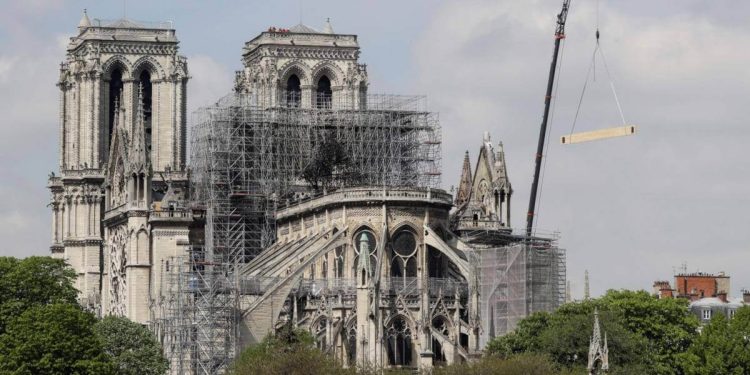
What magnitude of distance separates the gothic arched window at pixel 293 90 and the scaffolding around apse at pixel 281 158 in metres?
4.28

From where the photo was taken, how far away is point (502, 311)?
126312mm

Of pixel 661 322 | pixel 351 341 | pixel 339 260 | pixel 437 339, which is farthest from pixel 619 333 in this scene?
pixel 339 260

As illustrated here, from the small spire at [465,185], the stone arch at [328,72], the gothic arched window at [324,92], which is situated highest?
the stone arch at [328,72]

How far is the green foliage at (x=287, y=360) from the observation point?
10194 cm

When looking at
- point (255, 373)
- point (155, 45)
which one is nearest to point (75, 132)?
point (155, 45)

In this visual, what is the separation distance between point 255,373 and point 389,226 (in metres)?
27.8

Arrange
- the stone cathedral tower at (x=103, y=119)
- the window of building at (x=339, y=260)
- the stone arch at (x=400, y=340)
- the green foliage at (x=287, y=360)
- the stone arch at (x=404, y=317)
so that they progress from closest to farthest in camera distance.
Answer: the green foliage at (x=287, y=360), the stone arch at (x=400, y=340), the stone arch at (x=404, y=317), the window of building at (x=339, y=260), the stone cathedral tower at (x=103, y=119)

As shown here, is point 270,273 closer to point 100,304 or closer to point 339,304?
point 339,304

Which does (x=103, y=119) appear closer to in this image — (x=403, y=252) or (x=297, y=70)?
(x=297, y=70)

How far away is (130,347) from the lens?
12094 cm

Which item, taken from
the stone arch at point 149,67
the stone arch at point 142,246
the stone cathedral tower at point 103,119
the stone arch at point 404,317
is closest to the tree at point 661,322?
the stone arch at point 404,317

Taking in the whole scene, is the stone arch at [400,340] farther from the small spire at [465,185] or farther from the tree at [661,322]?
the small spire at [465,185]

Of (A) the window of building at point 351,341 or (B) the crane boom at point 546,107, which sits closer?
(A) the window of building at point 351,341

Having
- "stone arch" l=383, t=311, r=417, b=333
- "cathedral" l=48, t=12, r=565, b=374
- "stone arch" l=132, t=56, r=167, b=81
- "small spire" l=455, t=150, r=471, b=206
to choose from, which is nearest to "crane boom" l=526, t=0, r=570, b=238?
"cathedral" l=48, t=12, r=565, b=374
